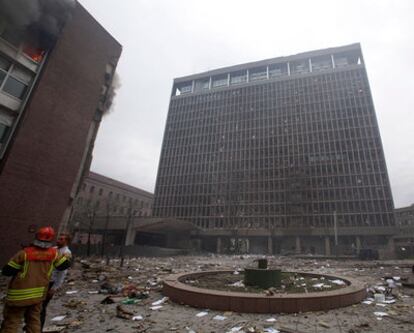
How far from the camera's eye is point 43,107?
48.1 feet

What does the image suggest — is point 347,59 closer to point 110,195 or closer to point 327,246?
point 327,246

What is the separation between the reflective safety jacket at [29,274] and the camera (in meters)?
3.61

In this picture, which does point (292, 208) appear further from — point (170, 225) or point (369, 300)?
point (369, 300)

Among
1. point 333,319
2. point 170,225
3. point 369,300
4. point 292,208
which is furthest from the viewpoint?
point 292,208

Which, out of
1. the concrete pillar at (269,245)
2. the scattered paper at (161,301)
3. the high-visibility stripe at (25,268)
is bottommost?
the scattered paper at (161,301)

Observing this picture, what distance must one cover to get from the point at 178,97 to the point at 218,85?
1391 cm

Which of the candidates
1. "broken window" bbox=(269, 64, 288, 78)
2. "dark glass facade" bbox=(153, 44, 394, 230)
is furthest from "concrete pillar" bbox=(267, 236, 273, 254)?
"broken window" bbox=(269, 64, 288, 78)

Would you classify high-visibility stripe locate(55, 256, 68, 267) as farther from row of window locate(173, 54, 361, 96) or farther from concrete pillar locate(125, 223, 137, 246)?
row of window locate(173, 54, 361, 96)

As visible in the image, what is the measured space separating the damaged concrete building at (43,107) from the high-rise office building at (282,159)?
137ft

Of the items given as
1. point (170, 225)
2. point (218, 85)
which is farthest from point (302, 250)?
point (218, 85)

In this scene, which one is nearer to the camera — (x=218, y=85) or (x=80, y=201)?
(x=80, y=201)

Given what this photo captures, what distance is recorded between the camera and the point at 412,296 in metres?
7.84

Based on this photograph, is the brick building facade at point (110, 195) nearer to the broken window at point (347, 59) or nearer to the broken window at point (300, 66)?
the broken window at point (300, 66)

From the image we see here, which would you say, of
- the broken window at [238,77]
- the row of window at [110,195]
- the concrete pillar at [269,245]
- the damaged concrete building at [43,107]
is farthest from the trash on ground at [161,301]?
the broken window at [238,77]
